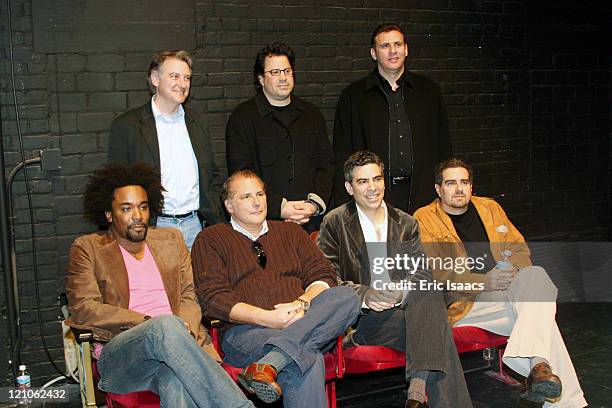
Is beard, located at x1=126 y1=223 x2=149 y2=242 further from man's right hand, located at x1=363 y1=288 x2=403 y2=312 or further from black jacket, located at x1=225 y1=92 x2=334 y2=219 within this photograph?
man's right hand, located at x1=363 y1=288 x2=403 y2=312

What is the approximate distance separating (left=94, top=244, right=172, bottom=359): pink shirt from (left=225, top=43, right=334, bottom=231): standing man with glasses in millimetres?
772

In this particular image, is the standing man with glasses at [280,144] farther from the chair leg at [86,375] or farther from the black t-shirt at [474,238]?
the chair leg at [86,375]

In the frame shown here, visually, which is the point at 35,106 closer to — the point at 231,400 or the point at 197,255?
the point at 197,255

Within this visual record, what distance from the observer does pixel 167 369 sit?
3.40m

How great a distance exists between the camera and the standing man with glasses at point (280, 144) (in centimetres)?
433

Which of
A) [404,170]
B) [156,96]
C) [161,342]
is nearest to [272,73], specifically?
[156,96]

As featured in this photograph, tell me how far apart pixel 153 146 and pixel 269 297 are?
3.22 feet

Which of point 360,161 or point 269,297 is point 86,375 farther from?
point 360,161

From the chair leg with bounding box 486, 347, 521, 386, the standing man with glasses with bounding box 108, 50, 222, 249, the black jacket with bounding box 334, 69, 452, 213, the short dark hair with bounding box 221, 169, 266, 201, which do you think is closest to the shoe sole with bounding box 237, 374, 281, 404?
the short dark hair with bounding box 221, 169, 266, 201

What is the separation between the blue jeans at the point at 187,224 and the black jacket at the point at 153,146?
6cm

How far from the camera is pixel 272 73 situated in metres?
4.34

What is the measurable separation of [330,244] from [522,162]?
109 inches

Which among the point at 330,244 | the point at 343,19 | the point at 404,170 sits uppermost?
the point at 343,19

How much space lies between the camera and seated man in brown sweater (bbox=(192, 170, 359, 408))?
3.50 m
